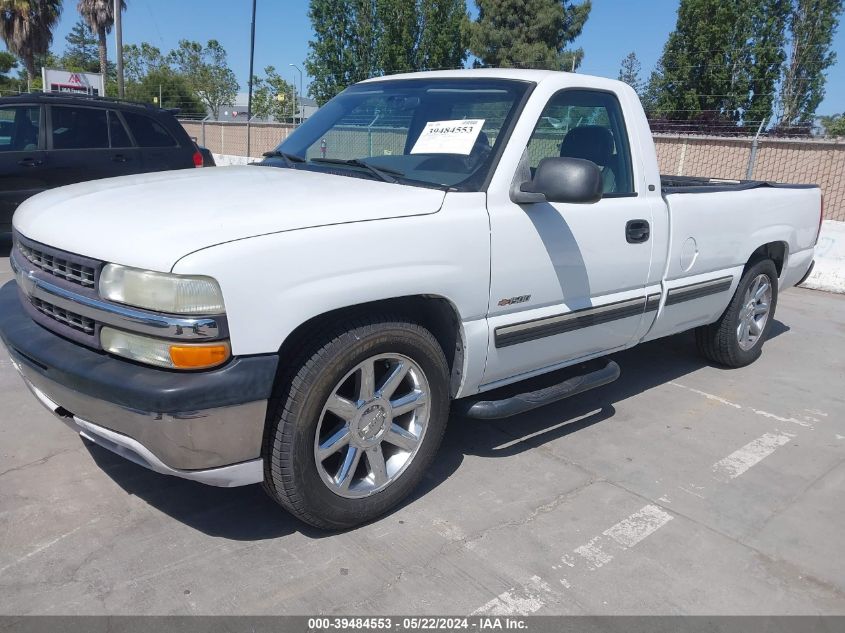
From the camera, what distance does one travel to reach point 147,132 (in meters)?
8.25

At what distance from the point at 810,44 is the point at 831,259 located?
3049 cm

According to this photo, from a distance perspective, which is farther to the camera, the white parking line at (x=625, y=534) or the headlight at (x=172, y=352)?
the white parking line at (x=625, y=534)

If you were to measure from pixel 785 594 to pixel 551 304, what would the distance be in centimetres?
154

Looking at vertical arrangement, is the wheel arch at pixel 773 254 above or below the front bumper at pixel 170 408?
above

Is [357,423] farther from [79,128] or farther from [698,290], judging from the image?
[79,128]

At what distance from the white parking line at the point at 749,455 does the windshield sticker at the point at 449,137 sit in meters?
2.15

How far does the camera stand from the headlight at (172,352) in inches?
92.0

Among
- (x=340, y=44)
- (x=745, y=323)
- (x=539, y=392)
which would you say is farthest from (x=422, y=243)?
(x=340, y=44)

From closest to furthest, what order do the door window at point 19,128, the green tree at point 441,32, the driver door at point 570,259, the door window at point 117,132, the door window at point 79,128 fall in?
the driver door at point 570,259, the door window at point 19,128, the door window at point 79,128, the door window at point 117,132, the green tree at point 441,32

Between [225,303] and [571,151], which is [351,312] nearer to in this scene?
[225,303]

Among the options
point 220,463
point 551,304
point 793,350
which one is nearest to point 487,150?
point 551,304

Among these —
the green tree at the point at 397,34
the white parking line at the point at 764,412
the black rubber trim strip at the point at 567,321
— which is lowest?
the white parking line at the point at 764,412

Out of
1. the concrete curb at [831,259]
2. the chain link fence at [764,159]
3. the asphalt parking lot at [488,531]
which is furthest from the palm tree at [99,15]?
the asphalt parking lot at [488,531]

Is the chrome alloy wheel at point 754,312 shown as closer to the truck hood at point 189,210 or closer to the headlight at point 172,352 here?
the truck hood at point 189,210
